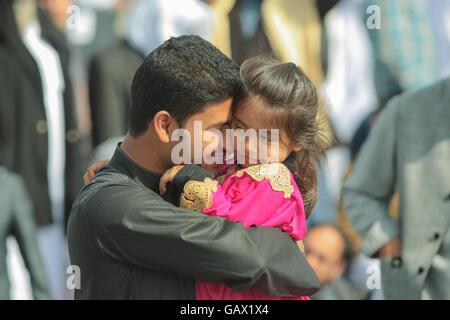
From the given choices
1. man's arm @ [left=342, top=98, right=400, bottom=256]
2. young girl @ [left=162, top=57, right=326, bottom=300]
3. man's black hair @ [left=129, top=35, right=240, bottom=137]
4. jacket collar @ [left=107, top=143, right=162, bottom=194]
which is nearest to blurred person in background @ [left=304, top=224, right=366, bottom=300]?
man's arm @ [left=342, top=98, right=400, bottom=256]

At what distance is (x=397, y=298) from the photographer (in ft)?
10.2

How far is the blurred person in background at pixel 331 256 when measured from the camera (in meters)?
4.27

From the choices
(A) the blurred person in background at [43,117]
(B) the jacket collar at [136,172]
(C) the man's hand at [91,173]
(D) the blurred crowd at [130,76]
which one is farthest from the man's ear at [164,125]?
(A) the blurred person in background at [43,117]

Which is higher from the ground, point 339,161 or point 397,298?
point 339,161

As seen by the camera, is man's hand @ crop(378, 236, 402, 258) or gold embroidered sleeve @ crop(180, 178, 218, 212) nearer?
gold embroidered sleeve @ crop(180, 178, 218, 212)

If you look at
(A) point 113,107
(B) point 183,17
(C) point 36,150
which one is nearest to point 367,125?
(B) point 183,17

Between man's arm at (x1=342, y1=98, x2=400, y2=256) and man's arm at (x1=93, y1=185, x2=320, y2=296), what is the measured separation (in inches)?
69.6

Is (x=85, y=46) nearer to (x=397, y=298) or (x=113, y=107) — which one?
(x=113, y=107)

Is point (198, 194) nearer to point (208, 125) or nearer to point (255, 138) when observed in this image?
point (208, 125)

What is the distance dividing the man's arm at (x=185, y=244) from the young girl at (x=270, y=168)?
0.36 ft

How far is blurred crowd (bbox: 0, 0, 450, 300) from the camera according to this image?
419 centimetres

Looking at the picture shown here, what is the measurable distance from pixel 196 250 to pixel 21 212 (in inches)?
108

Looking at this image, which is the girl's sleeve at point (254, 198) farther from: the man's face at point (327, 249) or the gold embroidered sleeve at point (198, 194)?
the man's face at point (327, 249)

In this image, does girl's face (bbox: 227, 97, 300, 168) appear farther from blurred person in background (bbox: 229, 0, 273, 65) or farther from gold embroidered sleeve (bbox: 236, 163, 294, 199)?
blurred person in background (bbox: 229, 0, 273, 65)
